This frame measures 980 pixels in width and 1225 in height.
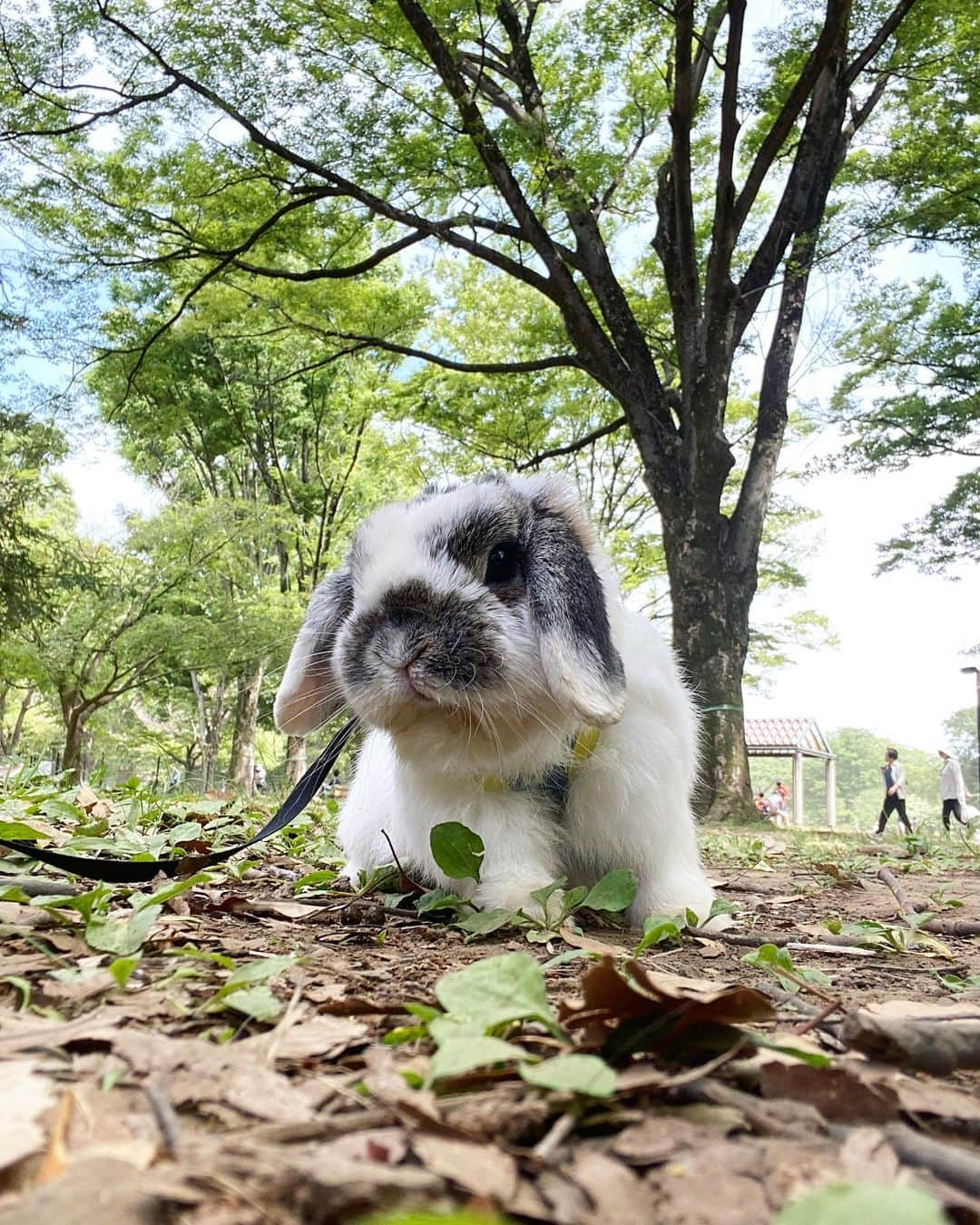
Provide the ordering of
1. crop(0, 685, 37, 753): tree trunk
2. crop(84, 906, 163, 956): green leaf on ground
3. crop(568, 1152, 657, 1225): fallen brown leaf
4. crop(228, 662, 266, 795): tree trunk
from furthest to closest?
crop(0, 685, 37, 753): tree trunk → crop(228, 662, 266, 795): tree trunk → crop(84, 906, 163, 956): green leaf on ground → crop(568, 1152, 657, 1225): fallen brown leaf

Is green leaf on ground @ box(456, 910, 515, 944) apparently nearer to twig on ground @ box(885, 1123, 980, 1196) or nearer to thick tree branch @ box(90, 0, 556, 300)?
twig on ground @ box(885, 1123, 980, 1196)

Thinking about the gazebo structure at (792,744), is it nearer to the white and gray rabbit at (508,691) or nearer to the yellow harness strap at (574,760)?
the white and gray rabbit at (508,691)

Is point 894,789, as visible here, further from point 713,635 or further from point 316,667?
point 316,667

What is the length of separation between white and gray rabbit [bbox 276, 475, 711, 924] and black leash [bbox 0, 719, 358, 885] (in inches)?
6.6

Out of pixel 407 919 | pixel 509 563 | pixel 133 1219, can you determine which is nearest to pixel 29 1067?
pixel 133 1219

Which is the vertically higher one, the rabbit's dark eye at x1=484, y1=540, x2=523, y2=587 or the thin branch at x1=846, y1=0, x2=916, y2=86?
the thin branch at x1=846, y1=0, x2=916, y2=86

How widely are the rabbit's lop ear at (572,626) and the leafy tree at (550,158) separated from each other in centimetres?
797

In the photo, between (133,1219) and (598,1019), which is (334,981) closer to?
(598,1019)

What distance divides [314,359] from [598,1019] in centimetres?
1932

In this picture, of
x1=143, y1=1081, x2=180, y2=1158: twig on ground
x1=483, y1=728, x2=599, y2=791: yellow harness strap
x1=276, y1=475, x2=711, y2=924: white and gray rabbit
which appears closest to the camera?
x1=143, y1=1081, x2=180, y2=1158: twig on ground

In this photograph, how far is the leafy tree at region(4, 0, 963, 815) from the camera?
1075 cm

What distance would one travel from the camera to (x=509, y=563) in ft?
8.93

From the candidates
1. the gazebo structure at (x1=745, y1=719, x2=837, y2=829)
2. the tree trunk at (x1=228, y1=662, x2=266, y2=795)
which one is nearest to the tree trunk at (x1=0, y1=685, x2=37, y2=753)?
the tree trunk at (x1=228, y1=662, x2=266, y2=795)

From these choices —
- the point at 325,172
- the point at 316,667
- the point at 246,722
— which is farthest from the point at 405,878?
the point at 246,722
